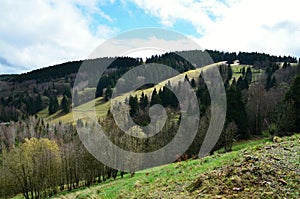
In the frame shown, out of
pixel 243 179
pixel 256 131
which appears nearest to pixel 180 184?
pixel 243 179

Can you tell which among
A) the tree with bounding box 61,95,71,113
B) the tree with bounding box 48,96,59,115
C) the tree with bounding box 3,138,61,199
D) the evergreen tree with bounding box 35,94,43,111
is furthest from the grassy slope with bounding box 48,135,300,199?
the evergreen tree with bounding box 35,94,43,111

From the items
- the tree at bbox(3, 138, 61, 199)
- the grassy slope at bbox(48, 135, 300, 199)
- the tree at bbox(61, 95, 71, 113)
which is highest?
the grassy slope at bbox(48, 135, 300, 199)

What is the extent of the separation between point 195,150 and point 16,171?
29.2 m

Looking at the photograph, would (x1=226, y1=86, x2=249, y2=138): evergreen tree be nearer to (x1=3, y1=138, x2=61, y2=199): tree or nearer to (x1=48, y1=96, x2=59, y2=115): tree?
(x1=3, y1=138, x2=61, y2=199): tree

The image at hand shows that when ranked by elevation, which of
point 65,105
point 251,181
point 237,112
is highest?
point 251,181

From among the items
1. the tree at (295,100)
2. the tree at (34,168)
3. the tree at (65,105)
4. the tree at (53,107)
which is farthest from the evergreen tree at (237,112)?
the tree at (53,107)

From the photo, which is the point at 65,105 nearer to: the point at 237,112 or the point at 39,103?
the point at 39,103

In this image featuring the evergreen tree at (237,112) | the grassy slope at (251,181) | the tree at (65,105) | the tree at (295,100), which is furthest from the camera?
the tree at (65,105)

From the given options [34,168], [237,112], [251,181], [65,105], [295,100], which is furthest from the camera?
[65,105]

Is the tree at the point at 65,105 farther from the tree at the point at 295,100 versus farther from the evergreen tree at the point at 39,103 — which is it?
the tree at the point at 295,100

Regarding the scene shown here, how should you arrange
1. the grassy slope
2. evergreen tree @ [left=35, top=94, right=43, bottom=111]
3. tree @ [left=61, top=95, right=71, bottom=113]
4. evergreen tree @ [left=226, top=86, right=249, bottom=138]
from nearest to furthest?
the grassy slope
evergreen tree @ [left=226, top=86, right=249, bottom=138]
tree @ [left=61, top=95, right=71, bottom=113]
evergreen tree @ [left=35, top=94, right=43, bottom=111]

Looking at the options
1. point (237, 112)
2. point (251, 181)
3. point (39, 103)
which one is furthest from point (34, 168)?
point (39, 103)

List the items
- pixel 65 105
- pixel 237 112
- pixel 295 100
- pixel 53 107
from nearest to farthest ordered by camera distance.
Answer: pixel 295 100
pixel 237 112
pixel 65 105
pixel 53 107

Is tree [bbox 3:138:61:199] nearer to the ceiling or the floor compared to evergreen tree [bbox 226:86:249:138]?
nearer to the floor
